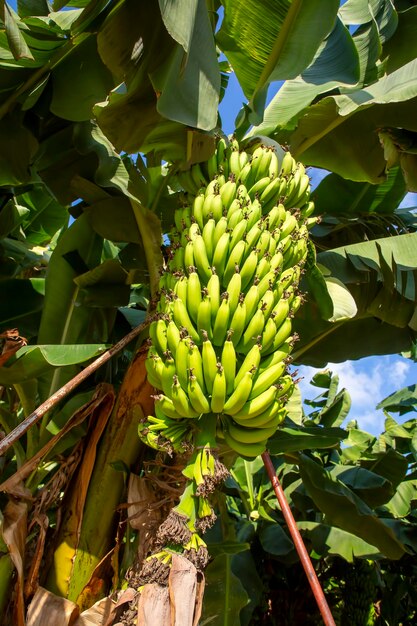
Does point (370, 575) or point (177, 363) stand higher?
point (177, 363)

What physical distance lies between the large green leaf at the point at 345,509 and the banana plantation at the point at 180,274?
1cm

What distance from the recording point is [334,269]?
7.73ft

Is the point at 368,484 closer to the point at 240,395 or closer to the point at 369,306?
the point at 369,306

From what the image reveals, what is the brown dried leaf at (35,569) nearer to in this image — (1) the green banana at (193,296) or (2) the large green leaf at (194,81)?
(1) the green banana at (193,296)

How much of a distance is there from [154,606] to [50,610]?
0.71m

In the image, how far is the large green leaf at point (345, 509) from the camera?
259cm

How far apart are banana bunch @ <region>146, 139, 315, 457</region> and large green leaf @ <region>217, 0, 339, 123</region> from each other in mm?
443

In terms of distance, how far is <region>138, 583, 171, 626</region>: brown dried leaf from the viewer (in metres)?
1.17

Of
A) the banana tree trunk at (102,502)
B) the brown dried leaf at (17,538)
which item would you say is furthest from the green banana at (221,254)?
the brown dried leaf at (17,538)

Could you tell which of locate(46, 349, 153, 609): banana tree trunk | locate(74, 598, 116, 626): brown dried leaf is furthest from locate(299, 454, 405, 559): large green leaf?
locate(74, 598, 116, 626): brown dried leaf

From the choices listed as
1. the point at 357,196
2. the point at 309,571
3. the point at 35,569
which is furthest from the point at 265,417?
the point at 357,196

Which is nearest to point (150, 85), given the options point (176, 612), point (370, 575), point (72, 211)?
point (72, 211)

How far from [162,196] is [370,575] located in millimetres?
4578

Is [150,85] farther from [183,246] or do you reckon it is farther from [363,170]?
[363,170]
